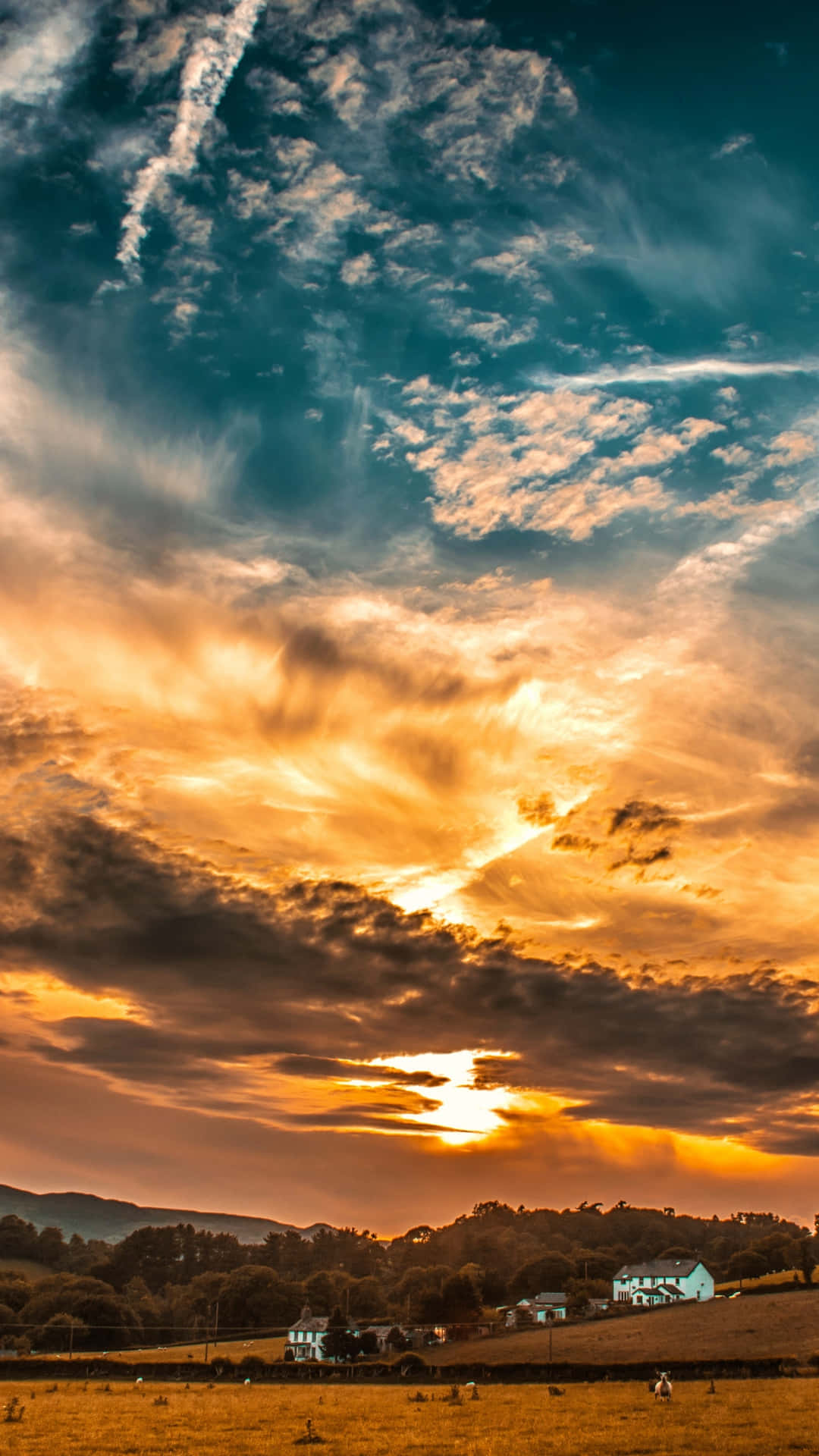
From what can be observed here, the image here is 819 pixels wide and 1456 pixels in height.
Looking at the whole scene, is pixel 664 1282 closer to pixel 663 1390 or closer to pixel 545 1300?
pixel 545 1300

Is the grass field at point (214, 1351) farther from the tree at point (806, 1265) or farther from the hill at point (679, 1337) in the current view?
the tree at point (806, 1265)

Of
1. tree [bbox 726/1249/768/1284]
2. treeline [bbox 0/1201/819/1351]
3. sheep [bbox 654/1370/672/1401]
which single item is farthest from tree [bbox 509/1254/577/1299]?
sheep [bbox 654/1370/672/1401]

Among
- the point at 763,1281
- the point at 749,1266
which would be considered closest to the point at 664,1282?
the point at 763,1281

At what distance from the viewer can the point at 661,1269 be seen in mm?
167250

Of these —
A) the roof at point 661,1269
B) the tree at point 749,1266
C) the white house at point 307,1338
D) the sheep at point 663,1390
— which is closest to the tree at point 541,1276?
the roof at point 661,1269

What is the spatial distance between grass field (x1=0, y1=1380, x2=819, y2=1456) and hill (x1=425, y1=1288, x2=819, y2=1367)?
24552mm

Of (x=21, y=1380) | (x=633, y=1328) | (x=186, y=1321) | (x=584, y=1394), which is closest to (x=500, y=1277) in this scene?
(x=186, y=1321)

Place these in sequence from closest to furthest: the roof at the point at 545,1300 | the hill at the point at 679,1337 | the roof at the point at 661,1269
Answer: the hill at the point at 679,1337, the roof at the point at 545,1300, the roof at the point at 661,1269

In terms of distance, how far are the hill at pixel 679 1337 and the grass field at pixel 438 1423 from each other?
80.6 ft

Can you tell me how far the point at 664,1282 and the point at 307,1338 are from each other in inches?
2585

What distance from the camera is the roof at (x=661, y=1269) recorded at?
16412 centimetres

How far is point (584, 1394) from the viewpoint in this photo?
187 ft

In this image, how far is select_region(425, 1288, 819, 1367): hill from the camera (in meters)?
84.3

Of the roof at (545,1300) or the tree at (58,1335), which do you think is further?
the roof at (545,1300)
